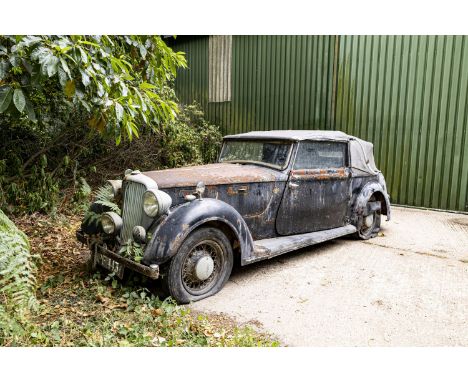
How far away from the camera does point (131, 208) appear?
350 cm

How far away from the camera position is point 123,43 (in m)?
4.19

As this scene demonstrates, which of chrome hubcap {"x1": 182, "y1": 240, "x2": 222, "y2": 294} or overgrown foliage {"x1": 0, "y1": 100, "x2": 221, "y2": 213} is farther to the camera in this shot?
overgrown foliage {"x1": 0, "y1": 100, "x2": 221, "y2": 213}

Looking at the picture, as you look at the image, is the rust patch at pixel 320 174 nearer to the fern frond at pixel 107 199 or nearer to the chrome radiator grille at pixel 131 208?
the chrome radiator grille at pixel 131 208

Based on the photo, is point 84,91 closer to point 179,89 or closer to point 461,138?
point 461,138

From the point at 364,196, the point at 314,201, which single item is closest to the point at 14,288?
the point at 314,201

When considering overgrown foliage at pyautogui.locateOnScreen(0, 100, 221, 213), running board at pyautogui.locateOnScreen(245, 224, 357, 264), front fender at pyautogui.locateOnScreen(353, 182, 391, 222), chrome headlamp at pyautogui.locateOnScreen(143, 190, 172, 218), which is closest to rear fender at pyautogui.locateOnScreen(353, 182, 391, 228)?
front fender at pyautogui.locateOnScreen(353, 182, 391, 222)

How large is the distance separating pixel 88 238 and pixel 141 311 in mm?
988

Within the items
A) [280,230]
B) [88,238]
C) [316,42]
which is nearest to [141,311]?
[88,238]

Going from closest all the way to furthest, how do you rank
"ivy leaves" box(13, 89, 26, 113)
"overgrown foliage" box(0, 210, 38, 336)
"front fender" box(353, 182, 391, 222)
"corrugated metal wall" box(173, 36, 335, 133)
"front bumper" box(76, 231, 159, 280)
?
"overgrown foliage" box(0, 210, 38, 336)
"ivy leaves" box(13, 89, 26, 113)
"front bumper" box(76, 231, 159, 280)
"front fender" box(353, 182, 391, 222)
"corrugated metal wall" box(173, 36, 335, 133)

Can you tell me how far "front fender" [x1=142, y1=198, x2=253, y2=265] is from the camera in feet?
10.3

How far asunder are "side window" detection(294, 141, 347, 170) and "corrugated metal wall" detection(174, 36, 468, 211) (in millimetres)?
2889

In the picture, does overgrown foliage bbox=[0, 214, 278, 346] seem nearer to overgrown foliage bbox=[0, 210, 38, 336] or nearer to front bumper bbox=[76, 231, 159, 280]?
overgrown foliage bbox=[0, 210, 38, 336]

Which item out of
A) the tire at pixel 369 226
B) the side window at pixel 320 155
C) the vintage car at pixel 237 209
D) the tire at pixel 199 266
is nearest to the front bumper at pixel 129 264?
the vintage car at pixel 237 209

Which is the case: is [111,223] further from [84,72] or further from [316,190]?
[316,190]
